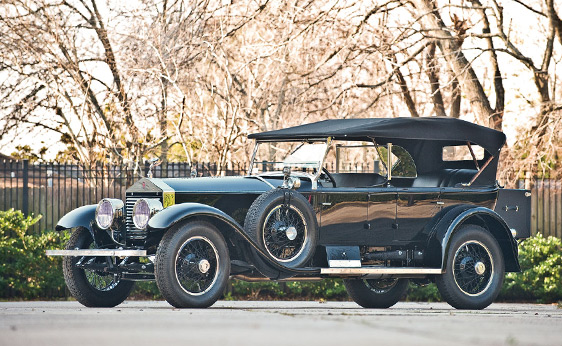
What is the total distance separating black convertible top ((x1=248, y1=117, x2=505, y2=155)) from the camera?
10984mm

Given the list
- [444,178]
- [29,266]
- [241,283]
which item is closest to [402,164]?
[444,178]

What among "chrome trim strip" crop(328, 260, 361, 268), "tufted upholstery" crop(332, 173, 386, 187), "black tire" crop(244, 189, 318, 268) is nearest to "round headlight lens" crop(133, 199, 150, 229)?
"black tire" crop(244, 189, 318, 268)

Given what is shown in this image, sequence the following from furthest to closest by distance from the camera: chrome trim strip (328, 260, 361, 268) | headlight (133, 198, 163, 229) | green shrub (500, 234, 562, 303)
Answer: green shrub (500, 234, 562, 303) → chrome trim strip (328, 260, 361, 268) → headlight (133, 198, 163, 229)

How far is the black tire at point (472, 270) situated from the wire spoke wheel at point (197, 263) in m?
2.93

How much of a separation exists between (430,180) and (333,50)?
845cm

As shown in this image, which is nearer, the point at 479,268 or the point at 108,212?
the point at 108,212

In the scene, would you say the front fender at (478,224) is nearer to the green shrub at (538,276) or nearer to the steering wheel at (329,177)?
the steering wheel at (329,177)

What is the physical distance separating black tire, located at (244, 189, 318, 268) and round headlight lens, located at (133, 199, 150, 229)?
105cm

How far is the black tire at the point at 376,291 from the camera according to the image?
12.2m

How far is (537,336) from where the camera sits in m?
7.60

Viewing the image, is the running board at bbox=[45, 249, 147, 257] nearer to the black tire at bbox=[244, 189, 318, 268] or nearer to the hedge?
the black tire at bbox=[244, 189, 318, 268]

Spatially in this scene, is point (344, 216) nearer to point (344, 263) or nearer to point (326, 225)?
point (326, 225)

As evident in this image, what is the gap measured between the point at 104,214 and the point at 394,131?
11.4 feet

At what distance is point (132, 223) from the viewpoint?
34.1 ft
